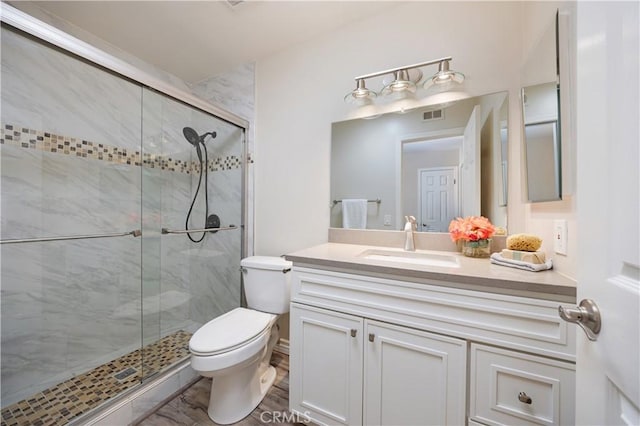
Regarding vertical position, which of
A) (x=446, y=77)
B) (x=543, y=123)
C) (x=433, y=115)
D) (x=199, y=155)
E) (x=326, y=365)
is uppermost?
(x=446, y=77)

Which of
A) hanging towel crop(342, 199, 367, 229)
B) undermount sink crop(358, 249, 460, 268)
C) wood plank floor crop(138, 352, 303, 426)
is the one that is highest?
hanging towel crop(342, 199, 367, 229)

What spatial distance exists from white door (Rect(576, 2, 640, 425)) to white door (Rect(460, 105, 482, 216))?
963 millimetres

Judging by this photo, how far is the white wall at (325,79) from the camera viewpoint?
4.46 ft

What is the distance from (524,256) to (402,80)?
113 centimetres

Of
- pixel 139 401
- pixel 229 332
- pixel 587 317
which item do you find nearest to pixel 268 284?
pixel 229 332

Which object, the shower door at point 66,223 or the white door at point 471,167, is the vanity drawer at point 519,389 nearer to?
the white door at point 471,167

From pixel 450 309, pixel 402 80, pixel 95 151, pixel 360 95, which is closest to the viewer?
pixel 450 309

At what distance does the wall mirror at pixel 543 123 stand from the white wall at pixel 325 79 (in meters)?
0.22

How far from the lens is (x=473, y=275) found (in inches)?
35.6

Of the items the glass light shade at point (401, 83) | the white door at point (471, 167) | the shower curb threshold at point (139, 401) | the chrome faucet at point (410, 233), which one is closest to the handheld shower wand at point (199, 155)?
the shower curb threshold at point (139, 401)

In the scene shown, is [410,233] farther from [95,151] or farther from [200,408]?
[95,151]

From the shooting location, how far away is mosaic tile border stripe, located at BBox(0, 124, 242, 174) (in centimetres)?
144

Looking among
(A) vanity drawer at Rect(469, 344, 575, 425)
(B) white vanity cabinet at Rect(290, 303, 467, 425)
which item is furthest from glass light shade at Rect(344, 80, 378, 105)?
(A) vanity drawer at Rect(469, 344, 575, 425)

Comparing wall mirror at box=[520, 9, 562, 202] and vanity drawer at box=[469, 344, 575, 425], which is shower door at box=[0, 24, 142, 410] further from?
wall mirror at box=[520, 9, 562, 202]
